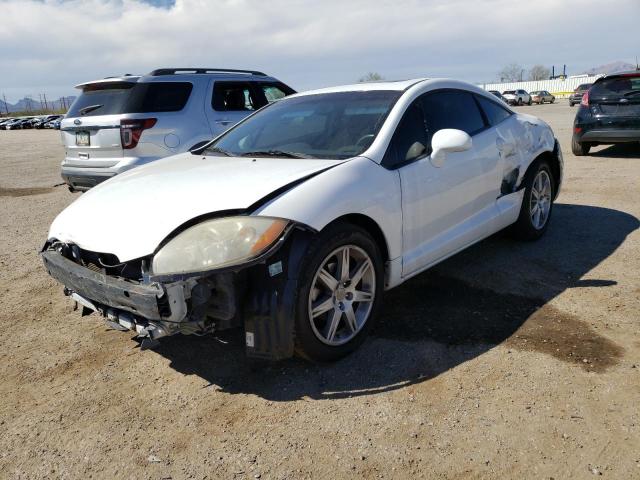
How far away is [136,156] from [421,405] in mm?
5050

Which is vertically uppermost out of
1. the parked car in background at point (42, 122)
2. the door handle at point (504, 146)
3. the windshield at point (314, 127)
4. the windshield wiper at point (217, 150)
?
the parked car in background at point (42, 122)

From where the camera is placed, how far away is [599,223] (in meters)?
5.84

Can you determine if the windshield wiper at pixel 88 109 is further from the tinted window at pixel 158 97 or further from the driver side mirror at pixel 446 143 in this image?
the driver side mirror at pixel 446 143

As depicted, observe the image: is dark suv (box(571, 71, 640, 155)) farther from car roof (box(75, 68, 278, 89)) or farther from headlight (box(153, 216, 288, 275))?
headlight (box(153, 216, 288, 275))

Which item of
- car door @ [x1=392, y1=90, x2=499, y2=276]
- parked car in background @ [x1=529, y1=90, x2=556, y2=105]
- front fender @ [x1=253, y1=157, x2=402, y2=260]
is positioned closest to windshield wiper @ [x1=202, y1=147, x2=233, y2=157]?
front fender @ [x1=253, y1=157, x2=402, y2=260]

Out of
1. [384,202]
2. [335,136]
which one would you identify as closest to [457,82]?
[335,136]

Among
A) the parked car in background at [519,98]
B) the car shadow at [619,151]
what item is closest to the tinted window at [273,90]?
the car shadow at [619,151]

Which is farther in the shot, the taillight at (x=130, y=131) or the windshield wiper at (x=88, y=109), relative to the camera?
the windshield wiper at (x=88, y=109)

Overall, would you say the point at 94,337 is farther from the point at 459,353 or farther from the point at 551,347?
the point at 551,347

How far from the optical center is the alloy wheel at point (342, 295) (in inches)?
120

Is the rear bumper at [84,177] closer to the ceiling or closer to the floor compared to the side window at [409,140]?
closer to the floor

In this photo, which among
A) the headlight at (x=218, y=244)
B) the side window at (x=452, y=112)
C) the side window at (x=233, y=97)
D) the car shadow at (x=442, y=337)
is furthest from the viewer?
the side window at (x=233, y=97)

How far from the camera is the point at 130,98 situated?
22.0ft

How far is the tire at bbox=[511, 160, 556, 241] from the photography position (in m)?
4.94
